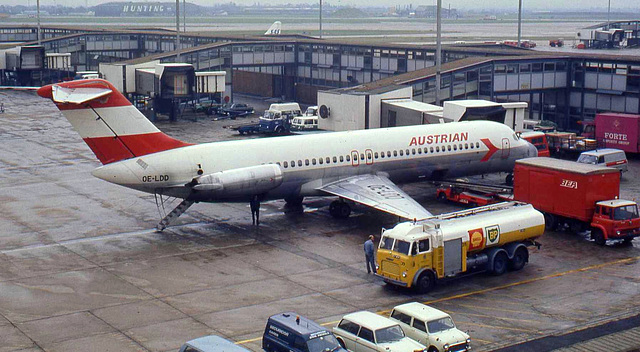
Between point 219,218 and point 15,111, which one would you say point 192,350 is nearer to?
point 219,218

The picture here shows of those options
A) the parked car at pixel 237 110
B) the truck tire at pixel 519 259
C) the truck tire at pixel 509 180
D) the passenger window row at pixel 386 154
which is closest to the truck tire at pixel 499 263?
the truck tire at pixel 519 259

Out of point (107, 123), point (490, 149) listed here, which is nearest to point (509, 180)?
point (490, 149)

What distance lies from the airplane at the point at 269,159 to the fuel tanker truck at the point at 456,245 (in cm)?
442

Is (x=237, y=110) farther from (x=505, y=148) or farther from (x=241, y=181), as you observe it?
(x=241, y=181)

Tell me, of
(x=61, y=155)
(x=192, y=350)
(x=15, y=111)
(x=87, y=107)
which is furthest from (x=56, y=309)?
(x=15, y=111)

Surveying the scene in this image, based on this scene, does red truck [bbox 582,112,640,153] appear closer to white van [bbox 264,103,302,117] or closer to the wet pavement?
the wet pavement

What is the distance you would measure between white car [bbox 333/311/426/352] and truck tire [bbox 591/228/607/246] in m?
16.2

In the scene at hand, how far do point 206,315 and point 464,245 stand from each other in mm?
9916

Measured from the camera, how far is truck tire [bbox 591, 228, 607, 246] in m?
36.5

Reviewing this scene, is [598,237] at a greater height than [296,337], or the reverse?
[296,337]

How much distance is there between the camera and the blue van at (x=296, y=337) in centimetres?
2236

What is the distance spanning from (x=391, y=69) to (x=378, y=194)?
45.5 metres

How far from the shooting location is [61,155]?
6025 cm

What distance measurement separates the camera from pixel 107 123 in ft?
121
